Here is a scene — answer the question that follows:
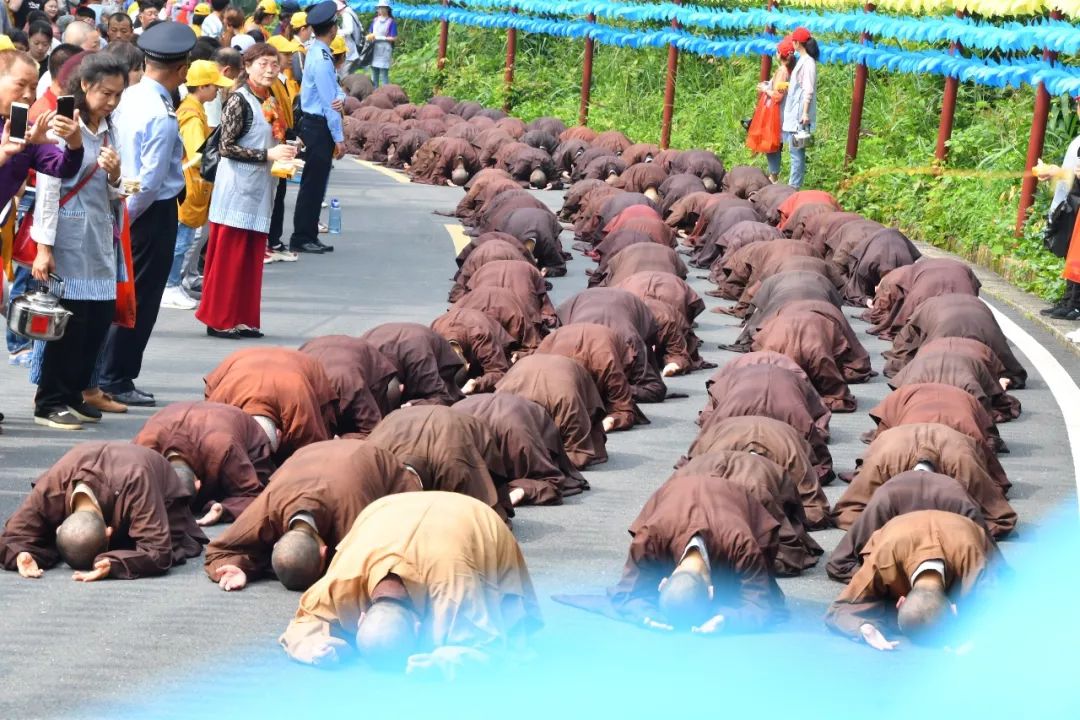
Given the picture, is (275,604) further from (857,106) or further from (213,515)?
(857,106)

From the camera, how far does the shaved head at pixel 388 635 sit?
6.68 metres

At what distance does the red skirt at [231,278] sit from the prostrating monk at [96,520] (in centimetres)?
448

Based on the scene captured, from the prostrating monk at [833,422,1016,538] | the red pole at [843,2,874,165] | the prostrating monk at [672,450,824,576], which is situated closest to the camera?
the prostrating monk at [672,450,824,576]

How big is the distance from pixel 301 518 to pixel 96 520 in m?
0.88

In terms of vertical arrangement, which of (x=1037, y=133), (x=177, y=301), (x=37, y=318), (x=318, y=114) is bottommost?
(x=177, y=301)

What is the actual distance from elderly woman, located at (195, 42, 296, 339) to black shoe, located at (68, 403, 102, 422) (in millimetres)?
2394

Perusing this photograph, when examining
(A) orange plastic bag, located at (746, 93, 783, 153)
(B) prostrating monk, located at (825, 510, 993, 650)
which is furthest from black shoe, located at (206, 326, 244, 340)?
(A) orange plastic bag, located at (746, 93, 783, 153)

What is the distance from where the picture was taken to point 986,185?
1869cm

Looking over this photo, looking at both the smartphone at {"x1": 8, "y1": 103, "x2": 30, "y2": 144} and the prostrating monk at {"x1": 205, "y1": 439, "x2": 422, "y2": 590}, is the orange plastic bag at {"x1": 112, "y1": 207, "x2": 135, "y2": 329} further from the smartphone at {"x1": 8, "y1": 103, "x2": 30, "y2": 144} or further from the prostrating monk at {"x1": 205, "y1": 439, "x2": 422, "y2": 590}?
the prostrating monk at {"x1": 205, "y1": 439, "x2": 422, "y2": 590}

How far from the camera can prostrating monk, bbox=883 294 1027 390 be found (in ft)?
41.7

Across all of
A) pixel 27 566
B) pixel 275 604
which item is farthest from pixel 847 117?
pixel 27 566

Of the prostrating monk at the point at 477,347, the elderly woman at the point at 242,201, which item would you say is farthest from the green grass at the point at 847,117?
the elderly woman at the point at 242,201

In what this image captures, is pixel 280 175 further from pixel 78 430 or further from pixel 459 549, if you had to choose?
pixel 459 549

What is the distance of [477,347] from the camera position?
11992mm
